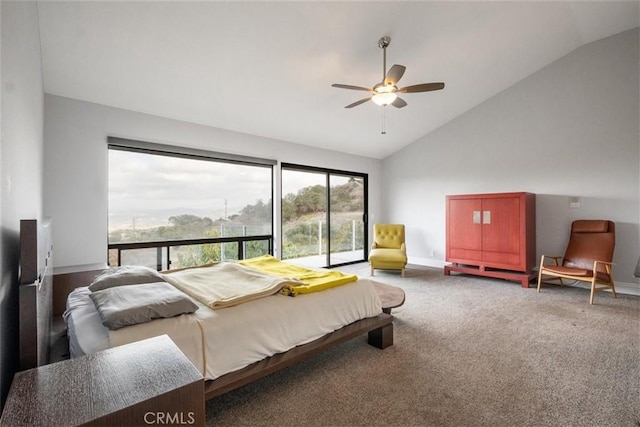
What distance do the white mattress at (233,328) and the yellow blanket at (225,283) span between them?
5 cm

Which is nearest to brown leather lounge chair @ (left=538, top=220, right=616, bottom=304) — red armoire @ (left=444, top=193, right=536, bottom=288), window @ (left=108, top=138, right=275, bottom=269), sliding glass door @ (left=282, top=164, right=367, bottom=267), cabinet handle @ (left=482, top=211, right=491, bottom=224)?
red armoire @ (left=444, top=193, right=536, bottom=288)

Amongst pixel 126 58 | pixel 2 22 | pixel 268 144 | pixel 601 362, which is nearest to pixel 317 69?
pixel 268 144

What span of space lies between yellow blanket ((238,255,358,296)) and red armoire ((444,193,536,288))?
348 cm

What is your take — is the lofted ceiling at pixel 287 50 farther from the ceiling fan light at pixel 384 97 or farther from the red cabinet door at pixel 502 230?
the red cabinet door at pixel 502 230

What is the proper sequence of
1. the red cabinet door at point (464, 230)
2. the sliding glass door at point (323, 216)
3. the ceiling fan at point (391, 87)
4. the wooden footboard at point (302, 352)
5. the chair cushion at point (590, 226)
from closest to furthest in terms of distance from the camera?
the wooden footboard at point (302, 352) → the ceiling fan at point (391, 87) → the chair cushion at point (590, 226) → the red cabinet door at point (464, 230) → the sliding glass door at point (323, 216)

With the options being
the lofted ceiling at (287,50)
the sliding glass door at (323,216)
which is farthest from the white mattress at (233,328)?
the sliding glass door at (323,216)

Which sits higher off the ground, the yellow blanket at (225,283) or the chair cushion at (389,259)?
the yellow blanket at (225,283)

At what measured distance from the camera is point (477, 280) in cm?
485

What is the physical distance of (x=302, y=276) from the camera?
8.05ft

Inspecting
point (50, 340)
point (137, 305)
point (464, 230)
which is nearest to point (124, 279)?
point (137, 305)

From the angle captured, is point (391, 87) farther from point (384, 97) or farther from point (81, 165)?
point (81, 165)

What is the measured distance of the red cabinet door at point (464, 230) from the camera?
16.3 feet

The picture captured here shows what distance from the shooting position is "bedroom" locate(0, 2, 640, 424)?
1523 millimetres

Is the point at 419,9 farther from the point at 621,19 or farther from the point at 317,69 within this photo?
the point at 621,19
